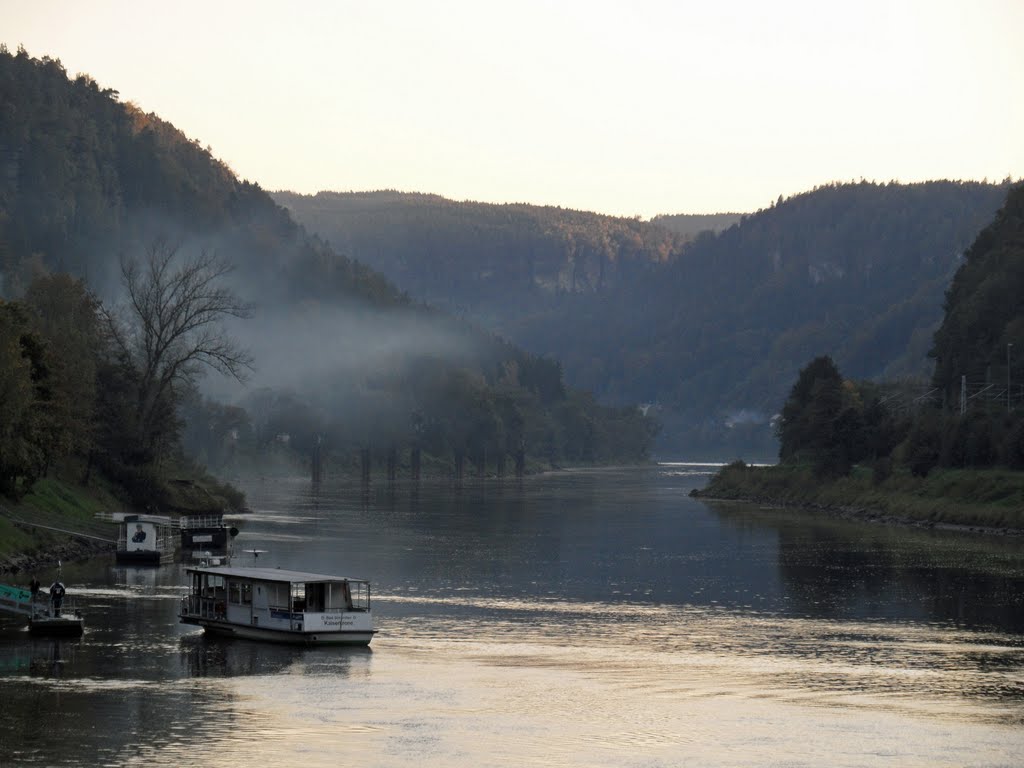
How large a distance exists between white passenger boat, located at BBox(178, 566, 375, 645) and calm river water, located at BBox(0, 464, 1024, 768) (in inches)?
39.6

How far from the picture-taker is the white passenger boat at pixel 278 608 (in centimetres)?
7006

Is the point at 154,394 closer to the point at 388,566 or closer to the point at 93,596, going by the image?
the point at 388,566

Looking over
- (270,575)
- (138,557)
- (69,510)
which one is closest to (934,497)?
(69,510)

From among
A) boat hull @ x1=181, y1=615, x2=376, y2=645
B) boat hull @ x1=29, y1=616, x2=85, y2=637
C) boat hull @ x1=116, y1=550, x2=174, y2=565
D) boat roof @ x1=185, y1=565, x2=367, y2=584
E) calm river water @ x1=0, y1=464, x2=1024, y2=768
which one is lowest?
calm river water @ x1=0, y1=464, x2=1024, y2=768

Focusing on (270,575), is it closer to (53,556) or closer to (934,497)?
(53,556)

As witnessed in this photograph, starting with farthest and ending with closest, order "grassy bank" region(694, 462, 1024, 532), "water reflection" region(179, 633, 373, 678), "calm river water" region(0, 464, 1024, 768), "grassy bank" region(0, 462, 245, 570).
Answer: "grassy bank" region(694, 462, 1024, 532) < "grassy bank" region(0, 462, 245, 570) < "water reflection" region(179, 633, 373, 678) < "calm river water" region(0, 464, 1024, 768)

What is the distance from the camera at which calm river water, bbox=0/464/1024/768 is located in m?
49.6

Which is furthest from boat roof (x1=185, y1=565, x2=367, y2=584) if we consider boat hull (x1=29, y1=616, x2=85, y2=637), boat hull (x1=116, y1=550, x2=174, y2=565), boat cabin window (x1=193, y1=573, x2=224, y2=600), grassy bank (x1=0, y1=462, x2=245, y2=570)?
boat hull (x1=116, y1=550, x2=174, y2=565)

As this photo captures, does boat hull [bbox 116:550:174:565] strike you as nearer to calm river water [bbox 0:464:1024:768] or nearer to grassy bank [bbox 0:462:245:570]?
calm river water [bbox 0:464:1024:768]

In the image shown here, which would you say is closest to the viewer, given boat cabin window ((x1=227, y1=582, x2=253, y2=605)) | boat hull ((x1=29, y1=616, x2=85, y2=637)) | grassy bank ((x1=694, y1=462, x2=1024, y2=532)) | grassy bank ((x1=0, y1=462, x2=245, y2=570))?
boat hull ((x1=29, y1=616, x2=85, y2=637))

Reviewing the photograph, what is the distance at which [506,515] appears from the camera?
579ft

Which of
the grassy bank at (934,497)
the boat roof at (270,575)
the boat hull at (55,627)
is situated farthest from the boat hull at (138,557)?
the grassy bank at (934,497)

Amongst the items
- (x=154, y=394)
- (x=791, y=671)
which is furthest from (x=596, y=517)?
(x=791, y=671)

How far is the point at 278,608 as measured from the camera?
234 ft
